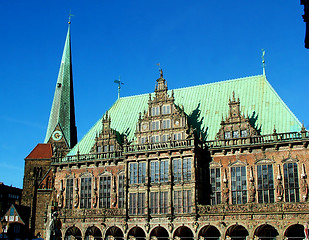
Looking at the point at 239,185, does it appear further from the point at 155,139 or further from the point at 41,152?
the point at 41,152

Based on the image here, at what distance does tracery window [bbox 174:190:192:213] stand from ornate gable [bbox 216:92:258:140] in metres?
6.28

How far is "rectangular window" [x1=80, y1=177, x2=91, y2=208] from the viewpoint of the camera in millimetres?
43625

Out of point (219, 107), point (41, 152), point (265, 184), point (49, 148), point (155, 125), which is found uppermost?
point (219, 107)

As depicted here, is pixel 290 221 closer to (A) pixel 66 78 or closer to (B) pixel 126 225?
(B) pixel 126 225

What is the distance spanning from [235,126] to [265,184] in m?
6.09

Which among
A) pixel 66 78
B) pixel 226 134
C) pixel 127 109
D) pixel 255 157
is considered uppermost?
pixel 66 78

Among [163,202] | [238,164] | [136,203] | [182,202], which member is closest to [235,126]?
[238,164]

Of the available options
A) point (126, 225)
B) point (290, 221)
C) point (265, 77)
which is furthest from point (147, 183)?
point (265, 77)

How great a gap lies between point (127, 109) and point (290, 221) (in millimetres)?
24032

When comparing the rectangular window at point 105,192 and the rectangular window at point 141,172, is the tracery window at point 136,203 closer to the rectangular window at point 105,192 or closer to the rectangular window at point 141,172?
the rectangular window at point 141,172

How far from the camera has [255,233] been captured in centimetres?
3450

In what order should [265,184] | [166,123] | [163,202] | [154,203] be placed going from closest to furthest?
[265,184], [163,202], [154,203], [166,123]

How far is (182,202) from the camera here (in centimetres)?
3744

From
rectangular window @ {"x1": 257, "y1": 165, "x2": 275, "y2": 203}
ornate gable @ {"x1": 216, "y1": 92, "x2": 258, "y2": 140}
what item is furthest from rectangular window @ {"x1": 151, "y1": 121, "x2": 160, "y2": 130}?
rectangular window @ {"x1": 257, "y1": 165, "x2": 275, "y2": 203}
